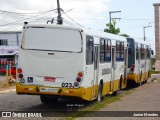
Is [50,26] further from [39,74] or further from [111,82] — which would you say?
[111,82]

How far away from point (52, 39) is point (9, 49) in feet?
182

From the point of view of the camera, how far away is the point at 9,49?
7075 centimetres

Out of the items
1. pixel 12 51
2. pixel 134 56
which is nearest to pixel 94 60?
pixel 134 56

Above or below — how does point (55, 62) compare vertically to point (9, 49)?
below

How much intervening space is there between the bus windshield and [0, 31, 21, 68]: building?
154ft

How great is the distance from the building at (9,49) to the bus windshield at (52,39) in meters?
47.0

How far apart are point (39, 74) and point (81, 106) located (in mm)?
2635

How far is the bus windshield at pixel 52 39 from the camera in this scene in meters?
15.9

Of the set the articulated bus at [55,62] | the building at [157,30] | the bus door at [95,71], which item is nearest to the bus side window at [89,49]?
the articulated bus at [55,62]

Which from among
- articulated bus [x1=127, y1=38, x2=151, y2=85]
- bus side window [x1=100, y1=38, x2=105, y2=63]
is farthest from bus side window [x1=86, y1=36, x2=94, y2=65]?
articulated bus [x1=127, y1=38, x2=151, y2=85]

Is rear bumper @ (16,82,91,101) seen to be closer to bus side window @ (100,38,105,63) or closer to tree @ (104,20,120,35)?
bus side window @ (100,38,105,63)

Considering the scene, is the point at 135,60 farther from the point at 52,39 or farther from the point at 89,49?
the point at 52,39

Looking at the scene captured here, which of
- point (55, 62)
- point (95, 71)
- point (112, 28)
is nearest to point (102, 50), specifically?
point (95, 71)

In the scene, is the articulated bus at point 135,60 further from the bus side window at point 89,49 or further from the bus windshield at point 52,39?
the bus windshield at point 52,39
